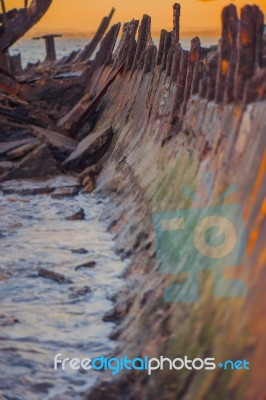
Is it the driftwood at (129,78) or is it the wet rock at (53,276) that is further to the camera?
the wet rock at (53,276)

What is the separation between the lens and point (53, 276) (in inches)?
225

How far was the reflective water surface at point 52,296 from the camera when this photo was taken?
12.6 ft

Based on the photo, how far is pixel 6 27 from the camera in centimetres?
1357

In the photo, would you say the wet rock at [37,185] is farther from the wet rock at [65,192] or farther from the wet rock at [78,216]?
the wet rock at [78,216]

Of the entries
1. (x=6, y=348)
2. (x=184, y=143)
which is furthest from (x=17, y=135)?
(x=6, y=348)

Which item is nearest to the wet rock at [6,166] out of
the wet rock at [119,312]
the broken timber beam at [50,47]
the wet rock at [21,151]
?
the wet rock at [21,151]

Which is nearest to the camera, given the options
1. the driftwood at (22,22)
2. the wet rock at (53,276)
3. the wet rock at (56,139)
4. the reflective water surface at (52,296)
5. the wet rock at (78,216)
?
the reflective water surface at (52,296)

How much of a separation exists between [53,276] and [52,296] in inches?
18.4

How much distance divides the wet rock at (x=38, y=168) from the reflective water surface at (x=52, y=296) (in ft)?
5.56

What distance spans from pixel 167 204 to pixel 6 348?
54.1 inches

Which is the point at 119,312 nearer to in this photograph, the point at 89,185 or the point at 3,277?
the point at 3,277

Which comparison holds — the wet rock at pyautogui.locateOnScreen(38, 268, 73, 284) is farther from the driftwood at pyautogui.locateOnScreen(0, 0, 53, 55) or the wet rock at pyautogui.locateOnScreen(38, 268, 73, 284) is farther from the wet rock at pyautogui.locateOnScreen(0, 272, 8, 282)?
the driftwood at pyautogui.locateOnScreen(0, 0, 53, 55)

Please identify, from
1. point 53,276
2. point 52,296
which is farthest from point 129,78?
point 52,296

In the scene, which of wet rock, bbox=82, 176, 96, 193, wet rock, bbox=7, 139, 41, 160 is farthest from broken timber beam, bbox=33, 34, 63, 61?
wet rock, bbox=82, 176, 96, 193
